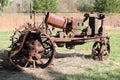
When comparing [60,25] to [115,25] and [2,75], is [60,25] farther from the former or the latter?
[115,25]

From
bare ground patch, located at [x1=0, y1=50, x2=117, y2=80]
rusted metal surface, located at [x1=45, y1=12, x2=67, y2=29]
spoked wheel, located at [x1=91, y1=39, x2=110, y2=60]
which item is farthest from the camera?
spoked wheel, located at [x1=91, y1=39, x2=110, y2=60]

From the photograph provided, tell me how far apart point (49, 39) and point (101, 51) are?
241 cm

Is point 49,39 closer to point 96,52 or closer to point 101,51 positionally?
point 101,51

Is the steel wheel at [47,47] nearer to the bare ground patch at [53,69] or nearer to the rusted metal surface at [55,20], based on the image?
the bare ground patch at [53,69]

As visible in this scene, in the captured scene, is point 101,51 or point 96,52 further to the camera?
point 96,52

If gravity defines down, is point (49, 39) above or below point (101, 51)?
above

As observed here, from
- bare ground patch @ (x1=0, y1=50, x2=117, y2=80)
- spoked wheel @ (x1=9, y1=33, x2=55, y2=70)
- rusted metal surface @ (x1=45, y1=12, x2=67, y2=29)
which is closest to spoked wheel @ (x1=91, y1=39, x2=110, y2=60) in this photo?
bare ground patch @ (x1=0, y1=50, x2=117, y2=80)

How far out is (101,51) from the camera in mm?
11750

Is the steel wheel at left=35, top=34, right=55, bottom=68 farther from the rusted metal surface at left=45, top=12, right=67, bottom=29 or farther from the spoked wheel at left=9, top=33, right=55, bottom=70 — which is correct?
the rusted metal surface at left=45, top=12, right=67, bottom=29

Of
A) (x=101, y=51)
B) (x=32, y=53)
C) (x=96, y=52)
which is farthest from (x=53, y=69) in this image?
(x=96, y=52)

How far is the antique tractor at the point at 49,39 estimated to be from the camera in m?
10.1

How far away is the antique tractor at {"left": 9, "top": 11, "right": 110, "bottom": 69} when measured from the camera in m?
10.1

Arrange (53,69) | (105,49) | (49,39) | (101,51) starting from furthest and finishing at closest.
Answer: (105,49) → (101,51) → (53,69) → (49,39)

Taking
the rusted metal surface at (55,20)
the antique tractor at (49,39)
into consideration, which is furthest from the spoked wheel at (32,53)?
the rusted metal surface at (55,20)
